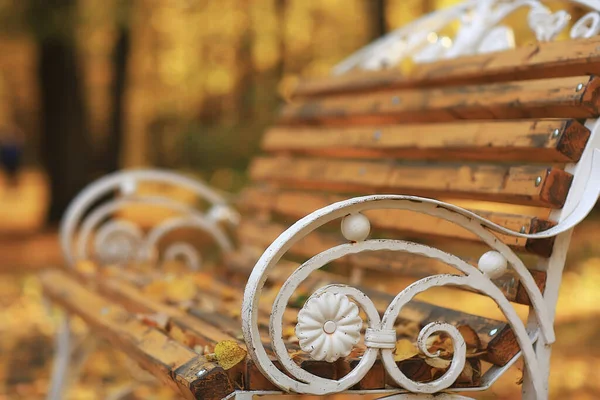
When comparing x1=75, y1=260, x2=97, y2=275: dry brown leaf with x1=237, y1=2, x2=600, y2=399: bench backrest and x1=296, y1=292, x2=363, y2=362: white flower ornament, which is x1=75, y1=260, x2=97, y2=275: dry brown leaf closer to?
x1=237, y1=2, x2=600, y2=399: bench backrest

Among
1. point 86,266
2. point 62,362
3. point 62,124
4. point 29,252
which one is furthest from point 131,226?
point 62,124

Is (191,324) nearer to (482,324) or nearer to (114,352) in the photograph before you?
(482,324)

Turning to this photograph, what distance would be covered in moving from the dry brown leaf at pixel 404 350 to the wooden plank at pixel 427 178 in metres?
0.44

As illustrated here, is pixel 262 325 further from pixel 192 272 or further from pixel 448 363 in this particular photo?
pixel 192 272

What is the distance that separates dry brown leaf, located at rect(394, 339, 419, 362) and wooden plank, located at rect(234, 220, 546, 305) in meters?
0.26

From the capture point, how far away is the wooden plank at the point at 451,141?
1997mm

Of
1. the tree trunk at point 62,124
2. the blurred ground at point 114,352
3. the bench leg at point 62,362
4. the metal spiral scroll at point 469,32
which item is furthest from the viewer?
the tree trunk at point 62,124

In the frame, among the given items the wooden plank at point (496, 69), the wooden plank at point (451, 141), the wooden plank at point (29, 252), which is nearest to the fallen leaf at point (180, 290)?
the wooden plank at point (451, 141)

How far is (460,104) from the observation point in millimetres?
2479

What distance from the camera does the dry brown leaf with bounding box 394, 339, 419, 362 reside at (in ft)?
5.98

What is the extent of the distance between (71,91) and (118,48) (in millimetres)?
869

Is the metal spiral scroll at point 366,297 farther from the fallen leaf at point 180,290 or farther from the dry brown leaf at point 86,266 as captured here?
the dry brown leaf at point 86,266

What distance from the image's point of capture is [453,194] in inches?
92.6

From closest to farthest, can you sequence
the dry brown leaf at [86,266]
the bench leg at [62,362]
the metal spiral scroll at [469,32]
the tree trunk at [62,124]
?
the metal spiral scroll at [469,32]
the bench leg at [62,362]
the dry brown leaf at [86,266]
the tree trunk at [62,124]
